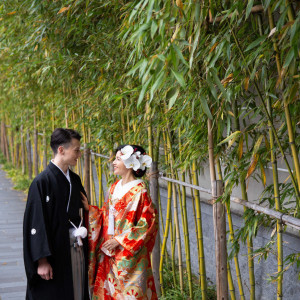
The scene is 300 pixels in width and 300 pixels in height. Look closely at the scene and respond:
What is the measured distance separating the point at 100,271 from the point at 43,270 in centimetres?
47

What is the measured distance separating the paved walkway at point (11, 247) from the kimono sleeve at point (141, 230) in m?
2.03

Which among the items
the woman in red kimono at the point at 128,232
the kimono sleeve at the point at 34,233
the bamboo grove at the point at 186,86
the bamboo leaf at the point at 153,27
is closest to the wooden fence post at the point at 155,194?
the bamboo grove at the point at 186,86

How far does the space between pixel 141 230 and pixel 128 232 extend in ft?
0.28

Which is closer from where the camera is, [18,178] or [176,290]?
[176,290]

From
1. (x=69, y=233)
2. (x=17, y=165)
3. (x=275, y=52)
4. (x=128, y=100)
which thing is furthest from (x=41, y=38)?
(x=17, y=165)

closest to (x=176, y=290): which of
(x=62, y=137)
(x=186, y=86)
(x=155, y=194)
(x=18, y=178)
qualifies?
(x=155, y=194)

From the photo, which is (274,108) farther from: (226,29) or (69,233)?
(69,233)

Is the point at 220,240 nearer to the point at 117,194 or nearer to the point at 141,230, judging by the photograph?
the point at 141,230

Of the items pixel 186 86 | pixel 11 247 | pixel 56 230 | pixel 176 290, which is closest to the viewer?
pixel 186 86

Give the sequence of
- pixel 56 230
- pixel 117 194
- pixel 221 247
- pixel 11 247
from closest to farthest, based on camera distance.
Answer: pixel 221 247, pixel 56 230, pixel 117 194, pixel 11 247

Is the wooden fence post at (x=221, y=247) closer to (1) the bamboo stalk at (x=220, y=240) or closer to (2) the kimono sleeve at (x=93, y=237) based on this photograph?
(1) the bamboo stalk at (x=220, y=240)

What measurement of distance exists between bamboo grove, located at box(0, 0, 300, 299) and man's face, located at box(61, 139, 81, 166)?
64 cm

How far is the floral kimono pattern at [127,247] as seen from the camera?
307cm

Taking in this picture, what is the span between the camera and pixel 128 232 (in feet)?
10.0
